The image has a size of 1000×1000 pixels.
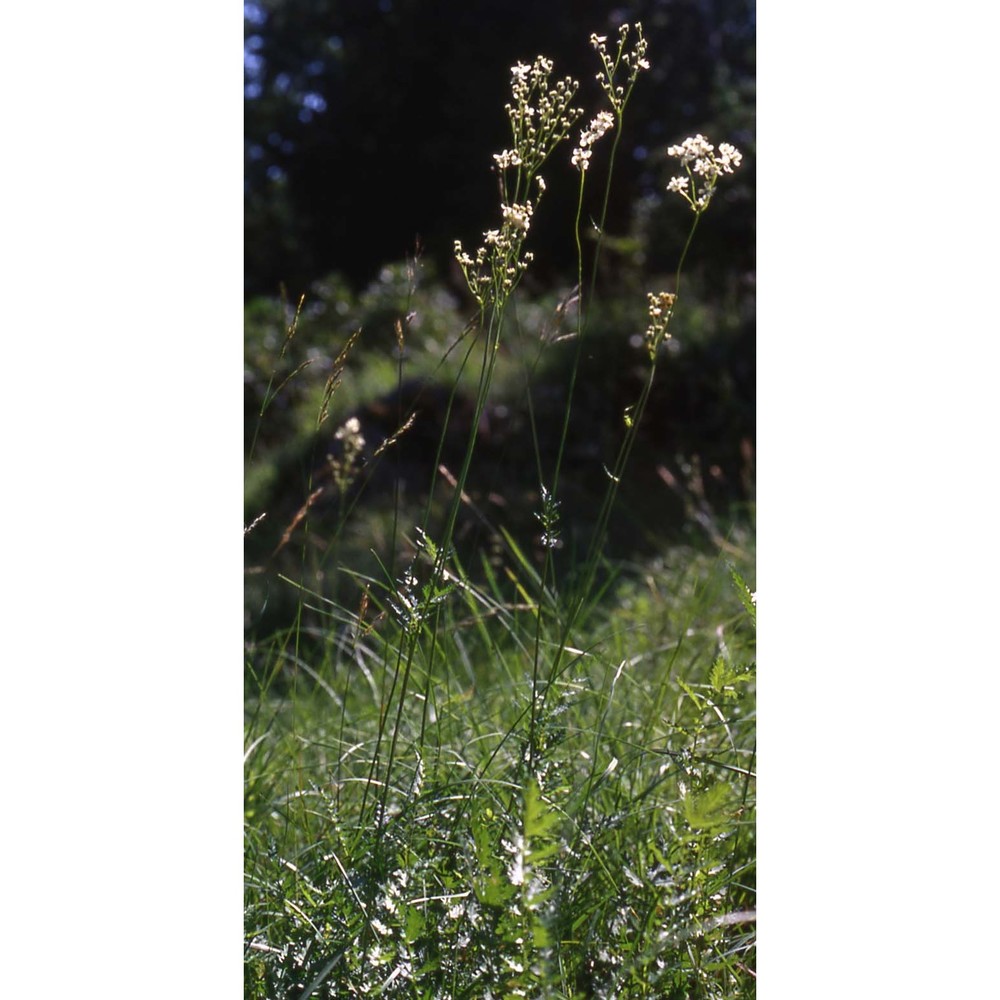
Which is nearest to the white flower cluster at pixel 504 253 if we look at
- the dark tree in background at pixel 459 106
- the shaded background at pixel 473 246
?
the shaded background at pixel 473 246

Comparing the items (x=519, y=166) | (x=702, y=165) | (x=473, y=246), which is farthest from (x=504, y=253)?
(x=473, y=246)

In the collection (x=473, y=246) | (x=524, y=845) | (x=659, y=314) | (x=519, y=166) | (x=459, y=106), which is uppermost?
(x=459, y=106)

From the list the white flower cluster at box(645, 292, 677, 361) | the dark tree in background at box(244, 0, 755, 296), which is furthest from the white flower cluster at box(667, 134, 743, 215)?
the dark tree in background at box(244, 0, 755, 296)

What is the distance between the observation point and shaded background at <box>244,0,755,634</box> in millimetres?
4621

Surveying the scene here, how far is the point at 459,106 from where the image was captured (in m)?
6.79

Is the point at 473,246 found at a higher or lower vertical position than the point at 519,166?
lower

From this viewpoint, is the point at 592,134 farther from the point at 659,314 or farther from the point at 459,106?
the point at 459,106

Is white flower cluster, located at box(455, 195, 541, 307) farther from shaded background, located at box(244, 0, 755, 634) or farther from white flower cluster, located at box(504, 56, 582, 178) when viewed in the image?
shaded background, located at box(244, 0, 755, 634)

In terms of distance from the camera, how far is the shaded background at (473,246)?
4621 mm

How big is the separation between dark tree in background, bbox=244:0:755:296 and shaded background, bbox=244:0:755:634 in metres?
0.02

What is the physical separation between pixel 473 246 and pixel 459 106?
122 cm
